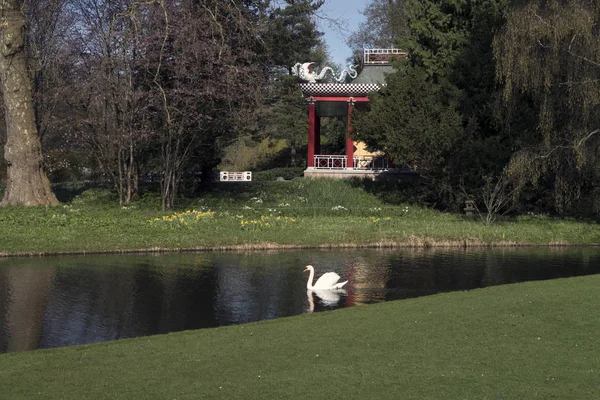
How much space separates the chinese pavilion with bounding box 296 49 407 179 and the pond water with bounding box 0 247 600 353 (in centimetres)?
1881

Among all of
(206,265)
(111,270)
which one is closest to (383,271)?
(206,265)

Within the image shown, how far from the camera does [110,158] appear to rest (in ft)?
Answer: 117

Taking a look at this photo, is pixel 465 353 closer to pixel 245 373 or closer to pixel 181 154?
pixel 245 373

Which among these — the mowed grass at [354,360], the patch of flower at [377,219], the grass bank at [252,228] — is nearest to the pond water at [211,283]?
the grass bank at [252,228]

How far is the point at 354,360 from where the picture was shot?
10523mm

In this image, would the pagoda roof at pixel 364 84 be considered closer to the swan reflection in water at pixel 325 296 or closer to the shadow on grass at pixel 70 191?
the shadow on grass at pixel 70 191

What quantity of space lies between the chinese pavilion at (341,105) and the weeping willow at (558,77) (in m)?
15.4

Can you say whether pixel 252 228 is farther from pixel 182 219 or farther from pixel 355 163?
pixel 355 163

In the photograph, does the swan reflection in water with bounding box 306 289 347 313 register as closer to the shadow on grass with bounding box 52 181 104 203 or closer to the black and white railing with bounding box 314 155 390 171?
the shadow on grass with bounding box 52 181 104 203

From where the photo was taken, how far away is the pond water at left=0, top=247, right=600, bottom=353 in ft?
49.9

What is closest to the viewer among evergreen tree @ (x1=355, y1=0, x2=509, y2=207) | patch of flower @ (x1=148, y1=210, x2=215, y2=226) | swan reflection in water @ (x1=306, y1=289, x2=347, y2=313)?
swan reflection in water @ (x1=306, y1=289, x2=347, y2=313)

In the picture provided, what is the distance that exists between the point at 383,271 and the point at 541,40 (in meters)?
10.0

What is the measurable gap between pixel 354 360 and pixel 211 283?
9519 mm

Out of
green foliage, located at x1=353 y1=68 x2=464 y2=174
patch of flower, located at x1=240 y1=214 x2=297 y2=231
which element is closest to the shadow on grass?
patch of flower, located at x1=240 y1=214 x2=297 y2=231
